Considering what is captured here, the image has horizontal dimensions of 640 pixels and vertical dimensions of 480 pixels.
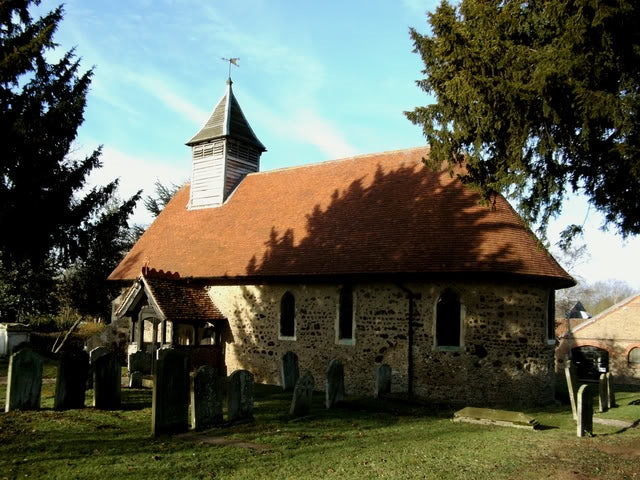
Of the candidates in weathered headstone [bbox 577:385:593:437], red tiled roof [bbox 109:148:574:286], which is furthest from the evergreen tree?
weathered headstone [bbox 577:385:593:437]

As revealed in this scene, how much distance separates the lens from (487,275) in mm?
15141

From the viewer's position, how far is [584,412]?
10992 millimetres

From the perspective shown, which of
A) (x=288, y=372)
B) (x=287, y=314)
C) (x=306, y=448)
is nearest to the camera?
(x=306, y=448)

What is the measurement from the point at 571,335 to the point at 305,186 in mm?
22597

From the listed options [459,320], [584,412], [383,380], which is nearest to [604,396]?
[459,320]

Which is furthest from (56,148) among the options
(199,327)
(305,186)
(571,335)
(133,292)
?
(571,335)

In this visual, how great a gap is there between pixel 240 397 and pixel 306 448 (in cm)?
234

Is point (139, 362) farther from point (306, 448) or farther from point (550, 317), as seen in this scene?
point (550, 317)

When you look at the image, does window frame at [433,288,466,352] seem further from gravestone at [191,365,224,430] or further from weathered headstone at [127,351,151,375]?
weathered headstone at [127,351,151,375]

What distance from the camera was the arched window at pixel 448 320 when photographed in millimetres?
15719

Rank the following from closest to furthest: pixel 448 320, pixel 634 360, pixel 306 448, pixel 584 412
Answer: pixel 306 448 → pixel 584 412 → pixel 448 320 → pixel 634 360

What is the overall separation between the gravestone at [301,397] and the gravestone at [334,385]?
4.14 feet

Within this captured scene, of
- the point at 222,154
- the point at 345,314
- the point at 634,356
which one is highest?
the point at 222,154

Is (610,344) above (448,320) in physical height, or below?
below
